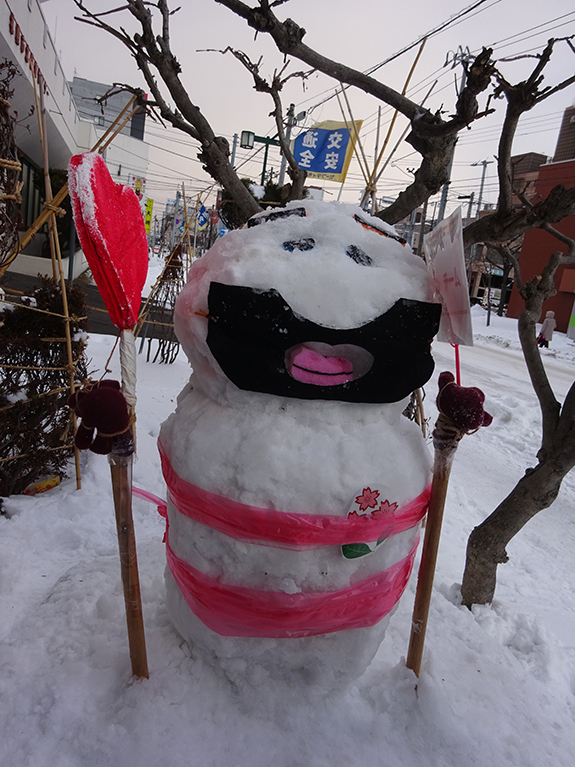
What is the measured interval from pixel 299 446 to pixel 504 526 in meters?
1.46

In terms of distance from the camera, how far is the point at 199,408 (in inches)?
54.4

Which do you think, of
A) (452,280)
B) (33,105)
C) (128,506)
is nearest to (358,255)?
(452,280)

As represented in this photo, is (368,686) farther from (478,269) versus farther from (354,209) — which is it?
(478,269)

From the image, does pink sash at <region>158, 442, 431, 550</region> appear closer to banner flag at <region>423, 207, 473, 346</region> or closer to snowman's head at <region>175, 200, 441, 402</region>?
snowman's head at <region>175, 200, 441, 402</region>

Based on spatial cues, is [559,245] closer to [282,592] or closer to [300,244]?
[300,244]

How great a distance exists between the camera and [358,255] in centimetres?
134

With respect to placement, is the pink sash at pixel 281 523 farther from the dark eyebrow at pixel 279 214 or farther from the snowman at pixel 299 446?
the dark eyebrow at pixel 279 214

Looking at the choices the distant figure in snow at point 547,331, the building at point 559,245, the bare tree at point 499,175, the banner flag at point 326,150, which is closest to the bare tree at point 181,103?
the bare tree at point 499,175

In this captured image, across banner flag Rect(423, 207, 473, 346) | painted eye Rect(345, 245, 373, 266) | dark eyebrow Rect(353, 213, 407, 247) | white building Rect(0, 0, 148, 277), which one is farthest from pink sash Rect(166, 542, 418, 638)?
white building Rect(0, 0, 148, 277)

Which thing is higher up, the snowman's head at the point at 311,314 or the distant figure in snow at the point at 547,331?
the snowman's head at the point at 311,314

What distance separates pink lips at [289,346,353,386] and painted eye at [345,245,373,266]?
28cm

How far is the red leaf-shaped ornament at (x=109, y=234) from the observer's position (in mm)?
1163

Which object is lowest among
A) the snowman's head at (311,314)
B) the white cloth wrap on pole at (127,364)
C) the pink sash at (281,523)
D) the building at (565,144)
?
the pink sash at (281,523)

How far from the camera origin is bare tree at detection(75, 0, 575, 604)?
192cm
